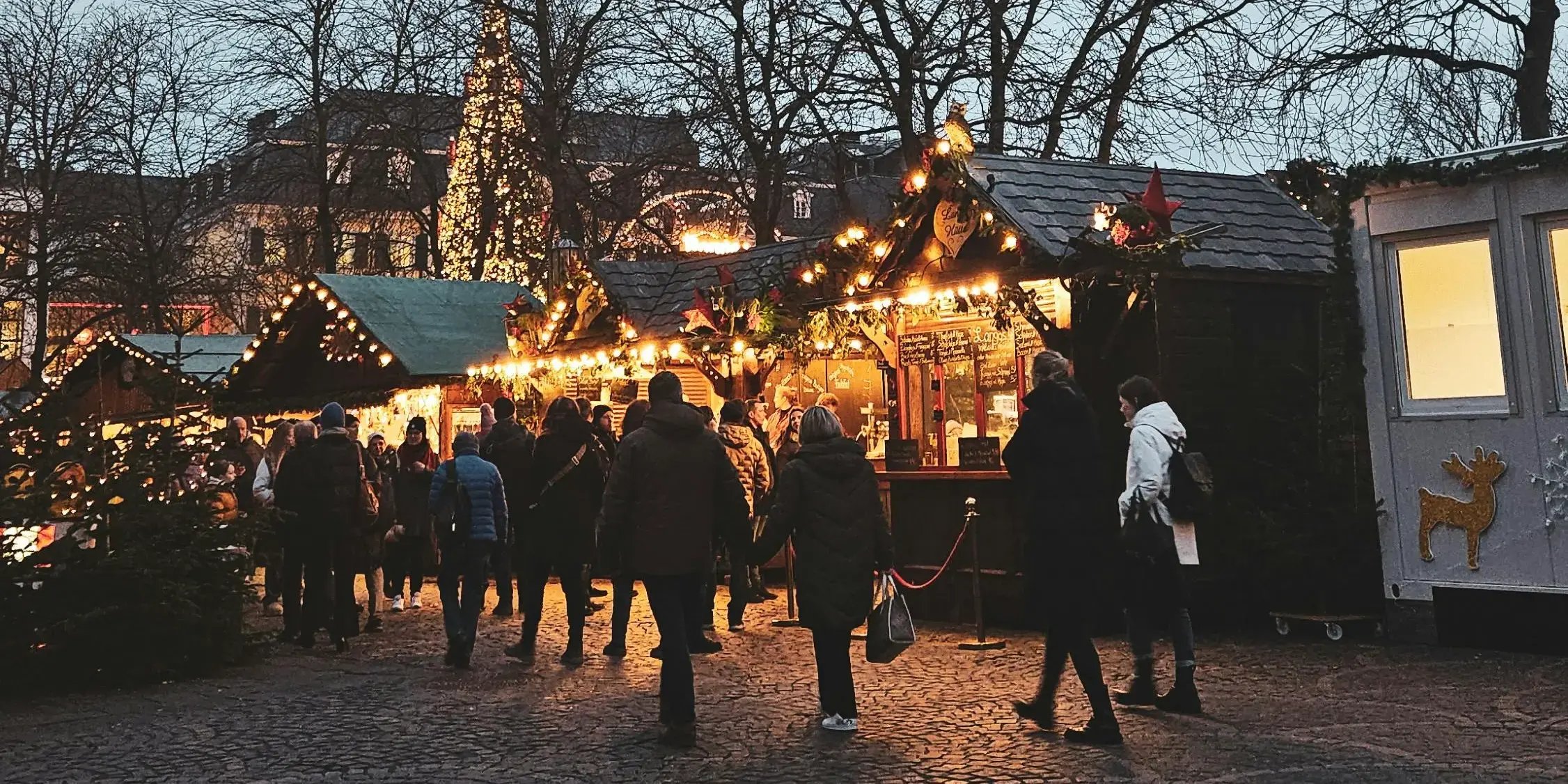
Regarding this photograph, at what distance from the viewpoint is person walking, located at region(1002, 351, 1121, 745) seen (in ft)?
22.0

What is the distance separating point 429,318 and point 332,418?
10.2 m

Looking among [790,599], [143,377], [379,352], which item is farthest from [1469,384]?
[379,352]

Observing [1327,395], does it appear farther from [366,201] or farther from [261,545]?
[366,201]

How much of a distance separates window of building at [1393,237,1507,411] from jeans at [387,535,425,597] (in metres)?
8.86

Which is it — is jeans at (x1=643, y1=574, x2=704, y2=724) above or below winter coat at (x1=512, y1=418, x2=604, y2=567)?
below

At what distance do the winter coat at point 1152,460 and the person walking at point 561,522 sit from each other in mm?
4046

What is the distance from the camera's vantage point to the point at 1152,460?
7.39m

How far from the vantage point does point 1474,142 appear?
66.8 ft

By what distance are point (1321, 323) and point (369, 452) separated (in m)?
8.30

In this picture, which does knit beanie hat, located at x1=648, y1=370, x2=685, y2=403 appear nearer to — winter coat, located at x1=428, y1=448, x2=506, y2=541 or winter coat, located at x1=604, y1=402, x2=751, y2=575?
winter coat, located at x1=604, y1=402, x2=751, y2=575

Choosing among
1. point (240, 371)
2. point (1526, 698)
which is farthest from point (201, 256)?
point (1526, 698)

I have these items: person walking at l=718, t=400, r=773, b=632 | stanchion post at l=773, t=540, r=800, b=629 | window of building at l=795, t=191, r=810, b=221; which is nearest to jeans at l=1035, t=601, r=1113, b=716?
person walking at l=718, t=400, r=773, b=632

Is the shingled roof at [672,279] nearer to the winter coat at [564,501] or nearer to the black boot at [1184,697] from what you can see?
the winter coat at [564,501]

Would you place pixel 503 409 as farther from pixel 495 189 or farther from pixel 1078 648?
pixel 495 189
